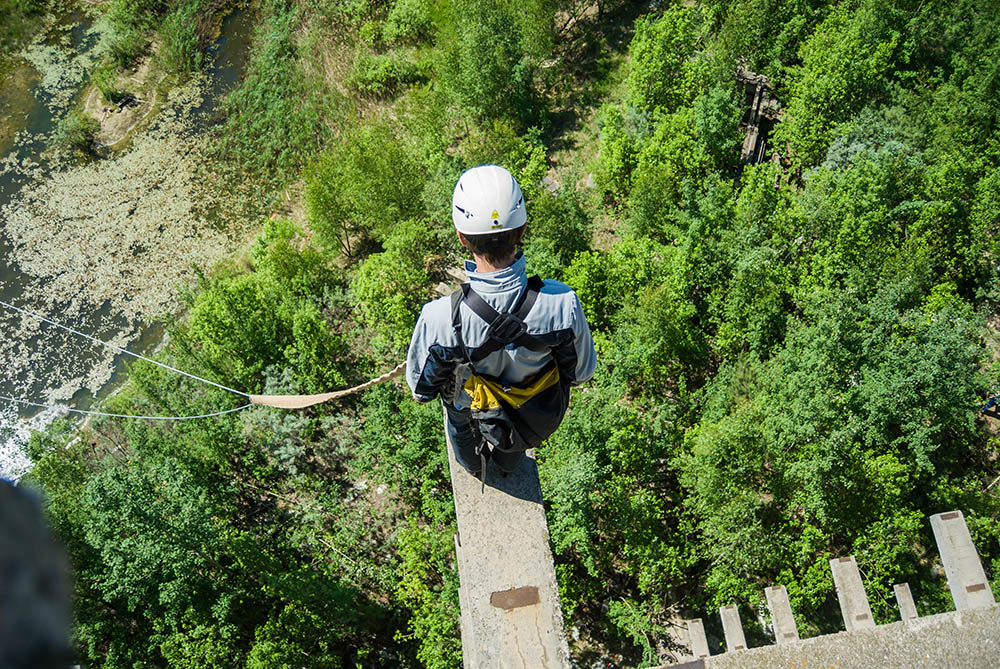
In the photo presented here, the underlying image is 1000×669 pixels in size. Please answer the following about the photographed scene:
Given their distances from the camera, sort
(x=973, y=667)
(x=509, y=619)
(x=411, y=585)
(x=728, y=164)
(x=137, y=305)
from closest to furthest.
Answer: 1. (x=509, y=619)
2. (x=973, y=667)
3. (x=411, y=585)
4. (x=728, y=164)
5. (x=137, y=305)

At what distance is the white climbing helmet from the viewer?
4250 mm

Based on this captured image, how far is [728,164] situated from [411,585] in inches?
363

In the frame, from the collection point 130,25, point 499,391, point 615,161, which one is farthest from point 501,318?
point 130,25

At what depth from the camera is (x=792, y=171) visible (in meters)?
13.9

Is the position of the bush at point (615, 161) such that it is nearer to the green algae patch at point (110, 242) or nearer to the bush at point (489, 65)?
the bush at point (489, 65)

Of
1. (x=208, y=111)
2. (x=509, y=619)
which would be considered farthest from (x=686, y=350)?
(x=208, y=111)

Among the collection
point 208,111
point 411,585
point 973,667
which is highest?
point 208,111

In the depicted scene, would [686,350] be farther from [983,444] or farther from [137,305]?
[137,305]

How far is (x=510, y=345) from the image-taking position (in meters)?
4.42

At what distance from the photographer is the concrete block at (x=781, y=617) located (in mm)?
6363

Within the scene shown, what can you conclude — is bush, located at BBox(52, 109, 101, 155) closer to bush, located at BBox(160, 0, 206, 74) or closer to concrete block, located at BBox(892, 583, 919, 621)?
bush, located at BBox(160, 0, 206, 74)

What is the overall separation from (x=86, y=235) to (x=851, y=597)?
598 inches

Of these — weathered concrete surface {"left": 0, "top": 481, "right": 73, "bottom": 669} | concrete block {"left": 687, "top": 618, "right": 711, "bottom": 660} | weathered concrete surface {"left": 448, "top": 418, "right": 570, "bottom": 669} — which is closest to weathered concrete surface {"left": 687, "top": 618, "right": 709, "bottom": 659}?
concrete block {"left": 687, "top": 618, "right": 711, "bottom": 660}

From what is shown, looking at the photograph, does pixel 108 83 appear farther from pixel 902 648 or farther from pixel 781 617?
pixel 902 648
